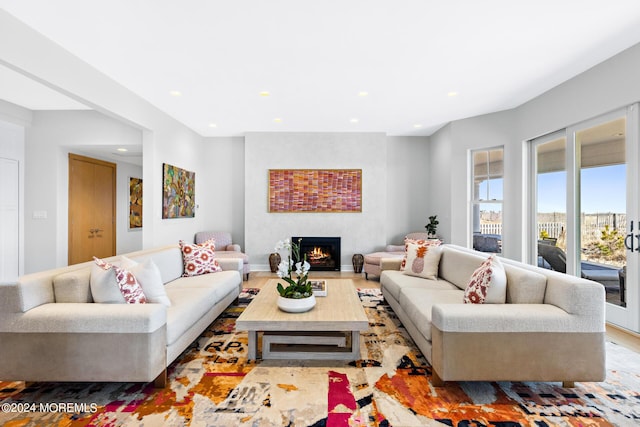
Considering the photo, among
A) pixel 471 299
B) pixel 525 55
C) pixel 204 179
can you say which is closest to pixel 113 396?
pixel 471 299

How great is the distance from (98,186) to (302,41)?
5.13 meters

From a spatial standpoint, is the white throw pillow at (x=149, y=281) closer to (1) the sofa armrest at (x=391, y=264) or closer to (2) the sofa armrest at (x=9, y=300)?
(2) the sofa armrest at (x=9, y=300)

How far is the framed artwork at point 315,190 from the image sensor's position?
20.0 feet

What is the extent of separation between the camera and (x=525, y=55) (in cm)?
308

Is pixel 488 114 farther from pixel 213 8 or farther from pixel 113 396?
pixel 113 396

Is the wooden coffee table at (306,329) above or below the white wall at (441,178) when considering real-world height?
below

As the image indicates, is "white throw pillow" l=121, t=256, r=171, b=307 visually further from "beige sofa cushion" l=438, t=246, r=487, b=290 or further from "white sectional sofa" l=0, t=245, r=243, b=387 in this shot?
"beige sofa cushion" l=438, t=246, r=487, b=290

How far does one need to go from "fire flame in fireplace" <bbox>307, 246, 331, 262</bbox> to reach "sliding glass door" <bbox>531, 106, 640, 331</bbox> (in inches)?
141

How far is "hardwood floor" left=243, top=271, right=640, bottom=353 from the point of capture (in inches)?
109

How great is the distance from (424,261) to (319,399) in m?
2.16

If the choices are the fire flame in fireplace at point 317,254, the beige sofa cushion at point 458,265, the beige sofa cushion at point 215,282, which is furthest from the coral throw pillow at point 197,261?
the beige sofa cushion at point 458,265

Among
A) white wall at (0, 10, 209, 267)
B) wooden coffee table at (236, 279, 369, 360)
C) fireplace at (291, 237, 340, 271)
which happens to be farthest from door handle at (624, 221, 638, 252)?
white wall at (0, 10, 209, 267)

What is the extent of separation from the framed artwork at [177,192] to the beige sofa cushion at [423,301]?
12.4 ft

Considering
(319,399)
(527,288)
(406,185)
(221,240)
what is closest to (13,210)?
(221,240)
